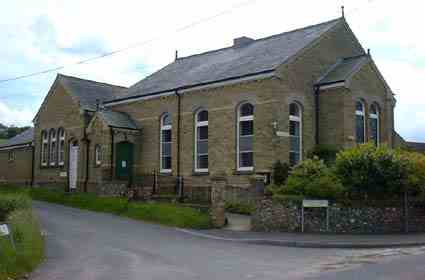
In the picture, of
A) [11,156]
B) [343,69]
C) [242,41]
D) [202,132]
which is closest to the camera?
[343,69]

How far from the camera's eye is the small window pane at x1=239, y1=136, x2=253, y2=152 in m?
26.4

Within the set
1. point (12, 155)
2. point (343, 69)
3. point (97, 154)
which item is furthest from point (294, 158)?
point (12, 155)

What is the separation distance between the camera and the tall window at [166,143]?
101 ft

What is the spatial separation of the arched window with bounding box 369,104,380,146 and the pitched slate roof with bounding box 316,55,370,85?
2557 millimetres

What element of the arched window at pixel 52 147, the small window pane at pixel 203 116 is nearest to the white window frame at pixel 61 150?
the arched window at pixel 52 147

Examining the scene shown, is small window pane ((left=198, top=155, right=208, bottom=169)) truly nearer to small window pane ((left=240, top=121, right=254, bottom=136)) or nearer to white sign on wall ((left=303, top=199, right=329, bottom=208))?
small window pane ((left=240, top=121, right=254, bottom=136))

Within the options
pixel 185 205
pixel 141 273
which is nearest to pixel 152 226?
pixel 185 205

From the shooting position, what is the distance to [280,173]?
24312 millimetres

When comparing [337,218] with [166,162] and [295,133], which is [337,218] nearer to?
[295,133]

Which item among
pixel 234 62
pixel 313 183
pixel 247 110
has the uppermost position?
pixel 234 62

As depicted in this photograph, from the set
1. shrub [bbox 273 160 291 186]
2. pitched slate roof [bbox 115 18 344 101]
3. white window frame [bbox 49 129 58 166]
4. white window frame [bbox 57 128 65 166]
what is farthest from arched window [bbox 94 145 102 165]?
shrub [bbox 273 160 291 186]

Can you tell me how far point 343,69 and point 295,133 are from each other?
431 cm

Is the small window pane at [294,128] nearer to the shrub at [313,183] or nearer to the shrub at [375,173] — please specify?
the shrub at [313,183]

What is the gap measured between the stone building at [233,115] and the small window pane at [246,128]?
5 centimetres
